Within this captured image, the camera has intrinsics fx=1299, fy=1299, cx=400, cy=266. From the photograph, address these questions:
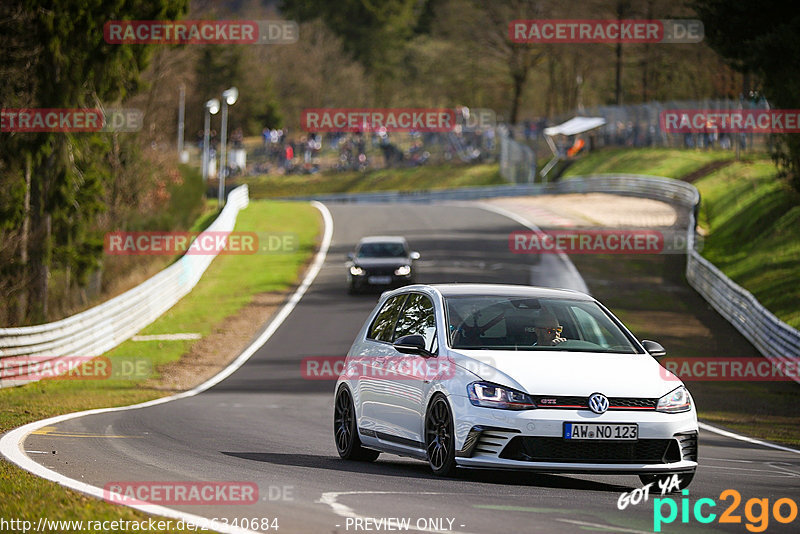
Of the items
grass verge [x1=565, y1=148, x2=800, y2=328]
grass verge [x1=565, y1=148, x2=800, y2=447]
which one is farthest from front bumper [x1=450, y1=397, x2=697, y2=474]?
grass verge [x1=565, y1=148, x2=800, y2=328]

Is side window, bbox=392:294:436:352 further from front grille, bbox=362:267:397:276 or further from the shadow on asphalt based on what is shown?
front grille, bbox=362:267:397:276

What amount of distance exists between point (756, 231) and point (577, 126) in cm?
3918

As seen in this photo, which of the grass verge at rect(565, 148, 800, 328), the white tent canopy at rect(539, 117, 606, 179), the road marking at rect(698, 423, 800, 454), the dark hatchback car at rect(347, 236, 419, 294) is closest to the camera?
the road marking at rect(698, 423, 800, 454)

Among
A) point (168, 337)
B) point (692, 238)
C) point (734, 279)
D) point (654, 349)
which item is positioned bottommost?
point (168, 337)

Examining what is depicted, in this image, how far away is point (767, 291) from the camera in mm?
33250

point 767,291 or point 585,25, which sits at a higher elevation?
point 585,25

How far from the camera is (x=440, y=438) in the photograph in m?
9.94

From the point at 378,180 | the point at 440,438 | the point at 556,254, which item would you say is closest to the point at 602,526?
the point at 440,438

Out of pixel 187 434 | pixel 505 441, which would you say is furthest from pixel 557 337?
pixel 187 434

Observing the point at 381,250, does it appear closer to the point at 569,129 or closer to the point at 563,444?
the point at 563,444

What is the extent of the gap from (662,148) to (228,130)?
182 ft

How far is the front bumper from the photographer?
30.2ft

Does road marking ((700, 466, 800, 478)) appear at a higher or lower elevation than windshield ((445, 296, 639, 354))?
lower

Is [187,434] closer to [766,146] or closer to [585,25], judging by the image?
[766,146]
